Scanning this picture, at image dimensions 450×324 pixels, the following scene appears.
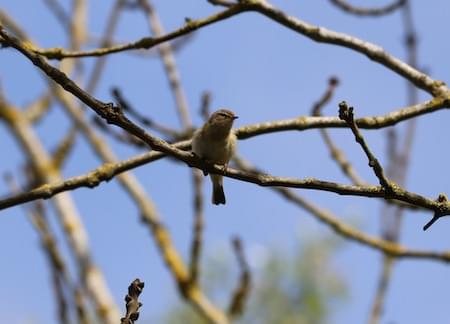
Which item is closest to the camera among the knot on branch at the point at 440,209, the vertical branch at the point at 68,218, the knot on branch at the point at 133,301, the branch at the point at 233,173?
the knot on branch at the point at 133,301

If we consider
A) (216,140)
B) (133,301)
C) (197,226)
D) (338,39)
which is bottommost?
(133,301)

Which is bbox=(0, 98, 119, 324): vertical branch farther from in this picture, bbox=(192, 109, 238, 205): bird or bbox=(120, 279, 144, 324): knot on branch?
bbox=(120, 279, 144, 324): knot on branch

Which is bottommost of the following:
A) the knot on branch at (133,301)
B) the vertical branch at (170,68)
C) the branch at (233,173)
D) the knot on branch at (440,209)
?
the knot on branch at (133,301)

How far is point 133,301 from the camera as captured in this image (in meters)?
2.14

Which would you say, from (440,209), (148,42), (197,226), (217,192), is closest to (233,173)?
(440,209)

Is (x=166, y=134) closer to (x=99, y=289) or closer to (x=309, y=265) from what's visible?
(x=99, y=289)

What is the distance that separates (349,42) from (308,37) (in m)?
0.30

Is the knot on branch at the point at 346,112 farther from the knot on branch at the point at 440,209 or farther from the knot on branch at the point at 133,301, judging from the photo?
the knot on branch at the point at 133,301

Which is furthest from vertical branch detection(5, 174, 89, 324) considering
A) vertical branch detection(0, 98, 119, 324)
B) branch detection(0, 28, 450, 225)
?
branch detection(0, 28, 450, 225)

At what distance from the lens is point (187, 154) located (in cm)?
376

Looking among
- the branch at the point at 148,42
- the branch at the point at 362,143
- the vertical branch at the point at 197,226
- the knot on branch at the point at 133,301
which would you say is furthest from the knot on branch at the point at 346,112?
the vertical branch at the point at 197,226

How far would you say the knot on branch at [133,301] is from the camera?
207 centimetres

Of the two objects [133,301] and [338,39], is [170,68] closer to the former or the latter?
[338,39]

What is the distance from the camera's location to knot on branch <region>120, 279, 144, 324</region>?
2.07 meters
